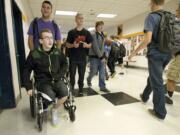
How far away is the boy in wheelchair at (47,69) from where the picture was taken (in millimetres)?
1660

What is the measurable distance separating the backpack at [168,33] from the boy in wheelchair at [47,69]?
4.04ft

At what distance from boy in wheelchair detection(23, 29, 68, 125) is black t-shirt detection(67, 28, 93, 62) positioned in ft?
2.45

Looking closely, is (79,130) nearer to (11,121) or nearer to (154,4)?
(11,121)

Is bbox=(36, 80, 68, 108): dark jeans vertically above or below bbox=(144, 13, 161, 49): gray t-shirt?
below

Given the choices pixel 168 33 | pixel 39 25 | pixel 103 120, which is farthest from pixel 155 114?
pixel 39 25

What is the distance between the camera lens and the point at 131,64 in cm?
775

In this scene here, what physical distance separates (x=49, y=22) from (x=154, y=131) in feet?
6.25

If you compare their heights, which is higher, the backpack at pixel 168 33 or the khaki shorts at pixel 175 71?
the backpack at pixel 168 33

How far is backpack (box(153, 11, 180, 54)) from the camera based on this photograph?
5.61ft

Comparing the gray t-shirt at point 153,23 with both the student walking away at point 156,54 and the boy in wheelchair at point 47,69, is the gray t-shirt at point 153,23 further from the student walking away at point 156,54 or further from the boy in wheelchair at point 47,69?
the boy in wheelchair at point 47,69

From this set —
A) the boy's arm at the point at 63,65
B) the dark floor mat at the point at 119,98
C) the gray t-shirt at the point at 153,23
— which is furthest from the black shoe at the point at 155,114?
the boy's arm at the point at 63,65

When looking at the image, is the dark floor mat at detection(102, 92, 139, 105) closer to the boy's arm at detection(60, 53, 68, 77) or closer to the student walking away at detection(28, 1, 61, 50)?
the boy's arm at detection(60, 53, 68, 77)

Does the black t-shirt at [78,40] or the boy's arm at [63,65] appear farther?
the black t-shirt at [78,40]

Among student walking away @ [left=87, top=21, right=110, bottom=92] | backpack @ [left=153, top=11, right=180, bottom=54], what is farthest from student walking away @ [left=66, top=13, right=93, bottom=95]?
backpack @ [left=153, top=11, right=180, bottom=54]
